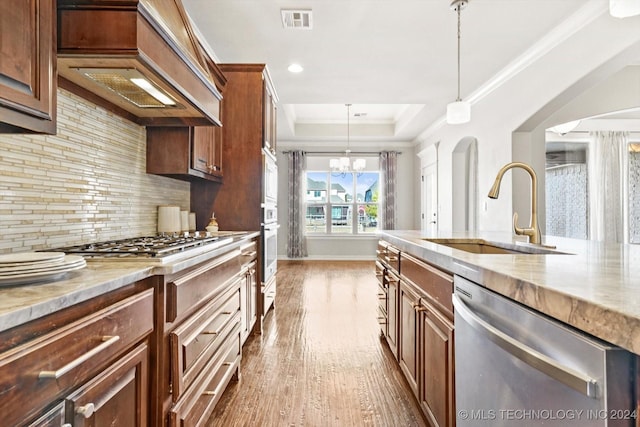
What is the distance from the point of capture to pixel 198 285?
1.50 meters

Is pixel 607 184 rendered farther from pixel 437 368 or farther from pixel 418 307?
pixel 437 368

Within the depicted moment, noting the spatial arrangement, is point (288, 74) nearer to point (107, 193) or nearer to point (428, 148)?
point (107, 193)

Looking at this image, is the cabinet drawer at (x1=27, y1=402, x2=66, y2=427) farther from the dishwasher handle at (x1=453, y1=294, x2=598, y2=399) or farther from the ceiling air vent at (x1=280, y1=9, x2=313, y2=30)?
the ceiling air vent at (x1=280, y1=9, x2=313, y2=30)

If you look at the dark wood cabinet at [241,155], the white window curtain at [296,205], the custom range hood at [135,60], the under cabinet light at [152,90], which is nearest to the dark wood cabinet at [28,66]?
the custom range hood at [135,60]

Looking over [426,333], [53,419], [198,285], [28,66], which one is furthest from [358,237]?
[53,419]

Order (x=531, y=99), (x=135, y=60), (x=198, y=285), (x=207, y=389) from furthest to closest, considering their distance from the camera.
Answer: (x=531, y=99), (x=207, y=389), (x=198, y=285), (x=135, y=60)

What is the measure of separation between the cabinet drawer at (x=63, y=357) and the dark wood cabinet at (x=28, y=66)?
1.99 feet

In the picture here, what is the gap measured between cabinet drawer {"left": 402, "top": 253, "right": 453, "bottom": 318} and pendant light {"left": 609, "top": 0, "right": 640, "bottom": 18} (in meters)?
1.45

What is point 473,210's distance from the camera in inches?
228

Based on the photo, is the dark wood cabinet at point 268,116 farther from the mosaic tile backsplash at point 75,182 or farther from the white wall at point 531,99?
the white wall at point 531,99

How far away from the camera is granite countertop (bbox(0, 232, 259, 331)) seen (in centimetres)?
66

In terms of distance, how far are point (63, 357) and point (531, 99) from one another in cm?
424

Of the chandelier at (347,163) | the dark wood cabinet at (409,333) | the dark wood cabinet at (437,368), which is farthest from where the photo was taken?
the chandelier at (347,163)

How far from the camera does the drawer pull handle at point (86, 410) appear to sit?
31.3 inches
